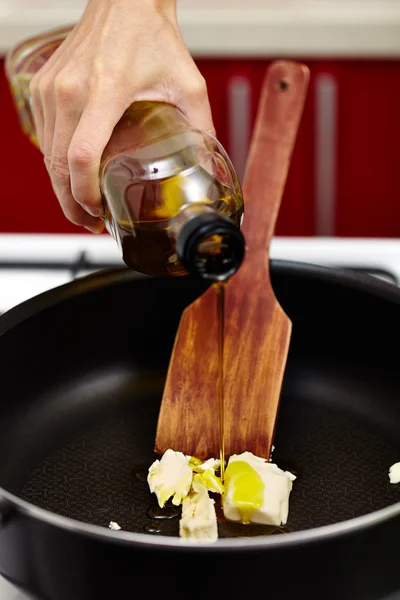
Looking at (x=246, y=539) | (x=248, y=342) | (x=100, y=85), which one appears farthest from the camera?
(x=248, y=342)

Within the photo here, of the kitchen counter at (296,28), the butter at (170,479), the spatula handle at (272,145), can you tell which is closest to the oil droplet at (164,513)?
the butter at (170,479)

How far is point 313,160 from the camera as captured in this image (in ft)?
5.81

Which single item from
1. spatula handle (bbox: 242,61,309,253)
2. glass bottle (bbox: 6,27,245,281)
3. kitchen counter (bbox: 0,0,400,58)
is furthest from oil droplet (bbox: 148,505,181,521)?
kitchen counter (bbox: 0,0,400,58)

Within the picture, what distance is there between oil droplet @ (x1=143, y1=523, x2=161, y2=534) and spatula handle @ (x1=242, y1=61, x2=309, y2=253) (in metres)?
0.39

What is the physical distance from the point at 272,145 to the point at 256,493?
0.48 metres

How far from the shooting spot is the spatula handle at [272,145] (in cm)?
100

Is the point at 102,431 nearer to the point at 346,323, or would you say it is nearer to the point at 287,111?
the point at 346,323

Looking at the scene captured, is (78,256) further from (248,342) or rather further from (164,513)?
(164,513)

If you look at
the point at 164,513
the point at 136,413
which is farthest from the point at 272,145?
the point at 164,513

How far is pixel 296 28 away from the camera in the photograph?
5.36ft

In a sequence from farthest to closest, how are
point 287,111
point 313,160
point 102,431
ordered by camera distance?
1. point 313,160
2. point 287,111
3. point 102,431

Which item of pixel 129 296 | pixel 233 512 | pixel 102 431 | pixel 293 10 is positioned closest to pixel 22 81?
pixel 129 296

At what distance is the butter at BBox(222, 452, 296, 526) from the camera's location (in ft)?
2.41

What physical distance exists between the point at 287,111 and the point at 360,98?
2.44 feet
